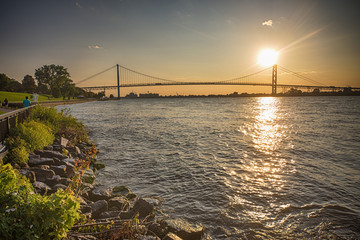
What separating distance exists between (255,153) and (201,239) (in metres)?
8.41

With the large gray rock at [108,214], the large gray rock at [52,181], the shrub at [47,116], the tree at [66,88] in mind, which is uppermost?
the tree at [66,88]

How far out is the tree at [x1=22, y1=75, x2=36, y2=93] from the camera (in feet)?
→ 345

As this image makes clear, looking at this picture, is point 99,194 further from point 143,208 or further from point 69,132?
point 69,132

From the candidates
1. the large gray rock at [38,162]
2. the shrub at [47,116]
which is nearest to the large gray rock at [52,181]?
the large gray rock at [38,162]

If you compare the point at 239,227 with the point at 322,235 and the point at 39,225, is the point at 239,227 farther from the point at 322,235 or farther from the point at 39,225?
the point at 39,225

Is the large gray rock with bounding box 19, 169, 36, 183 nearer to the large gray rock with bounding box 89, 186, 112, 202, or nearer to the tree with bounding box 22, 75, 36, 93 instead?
the large gray rock with bounding box 89, 186, 112, 202

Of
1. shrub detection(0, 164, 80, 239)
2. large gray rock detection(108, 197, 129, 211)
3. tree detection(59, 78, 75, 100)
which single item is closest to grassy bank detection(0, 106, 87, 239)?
shrub detection(0, 164, 80, 239)

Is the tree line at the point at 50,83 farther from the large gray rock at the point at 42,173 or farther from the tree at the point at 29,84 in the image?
the large gray rock at the point at 42,173

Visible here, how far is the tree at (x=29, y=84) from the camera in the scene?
345 ft

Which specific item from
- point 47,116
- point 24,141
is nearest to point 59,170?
point 24,141

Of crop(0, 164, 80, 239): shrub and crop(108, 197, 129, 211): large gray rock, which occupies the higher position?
crop(0, 164, 80, 239): shrub

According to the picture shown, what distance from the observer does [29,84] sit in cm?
11150

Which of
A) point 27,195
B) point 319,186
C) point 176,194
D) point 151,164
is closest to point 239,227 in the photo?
point 176,194

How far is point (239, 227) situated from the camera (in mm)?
5363
